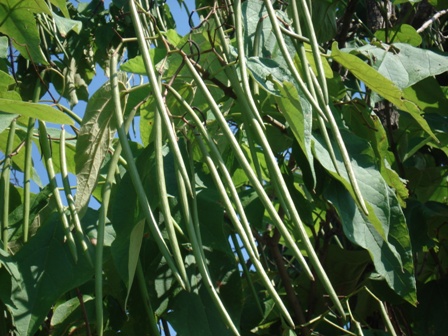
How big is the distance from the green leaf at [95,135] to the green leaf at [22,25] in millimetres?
205

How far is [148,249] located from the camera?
0.83m

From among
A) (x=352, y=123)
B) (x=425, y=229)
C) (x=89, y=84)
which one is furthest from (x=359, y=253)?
(x=89, y=84)

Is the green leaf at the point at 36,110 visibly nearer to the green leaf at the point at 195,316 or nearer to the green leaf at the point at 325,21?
the green leaf at the point at 195,316

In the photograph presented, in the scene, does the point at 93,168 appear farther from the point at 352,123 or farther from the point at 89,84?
the point at 89,84

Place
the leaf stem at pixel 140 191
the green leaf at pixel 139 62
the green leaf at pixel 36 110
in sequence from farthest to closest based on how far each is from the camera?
the green leaf at pixel 139 62 < the green leaf at pixel 36 110 < the leaf stem at pixel 140 191

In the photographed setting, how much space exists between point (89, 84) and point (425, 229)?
1.14 metres

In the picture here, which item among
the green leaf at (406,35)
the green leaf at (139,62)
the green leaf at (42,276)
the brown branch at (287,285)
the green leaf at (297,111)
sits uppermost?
the green leaf at (139,62)

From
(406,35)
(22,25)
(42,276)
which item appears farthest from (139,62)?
(406,35)

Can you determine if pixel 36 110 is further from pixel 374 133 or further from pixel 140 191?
pixel 374 133

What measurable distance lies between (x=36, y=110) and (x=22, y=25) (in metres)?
0.27

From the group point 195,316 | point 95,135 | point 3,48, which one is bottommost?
point 195,316

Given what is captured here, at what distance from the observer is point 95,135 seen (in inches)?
27.2

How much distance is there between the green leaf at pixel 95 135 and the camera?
26.4 inches

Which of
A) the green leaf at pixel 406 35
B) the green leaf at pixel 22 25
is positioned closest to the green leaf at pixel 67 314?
the green leaf at pixel 22 25
